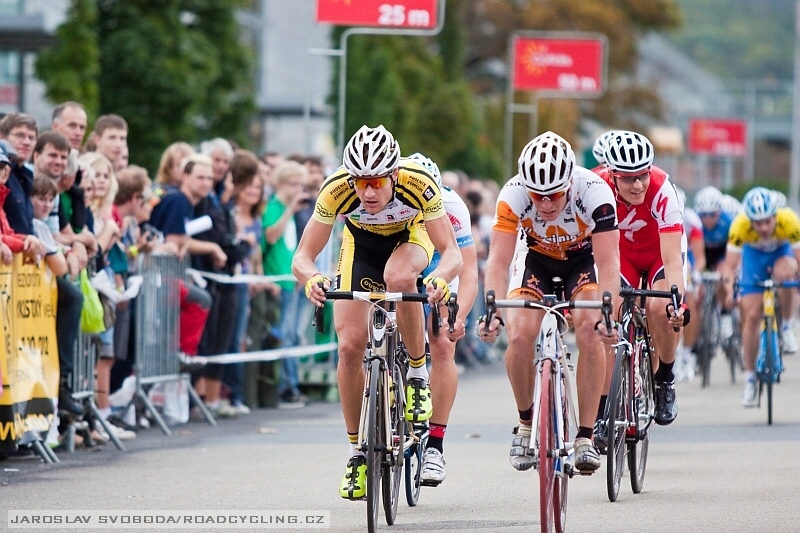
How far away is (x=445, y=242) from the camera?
9227 millimetres

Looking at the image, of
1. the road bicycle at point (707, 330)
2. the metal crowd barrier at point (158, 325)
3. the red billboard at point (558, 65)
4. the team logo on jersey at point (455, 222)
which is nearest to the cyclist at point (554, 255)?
the team logo on jersey at point (455, 222)

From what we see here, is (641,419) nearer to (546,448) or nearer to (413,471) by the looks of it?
(413,471)

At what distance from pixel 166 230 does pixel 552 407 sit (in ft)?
22.1

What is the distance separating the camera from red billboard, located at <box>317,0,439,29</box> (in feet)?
61.2

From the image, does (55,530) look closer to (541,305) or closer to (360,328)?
(360,328)

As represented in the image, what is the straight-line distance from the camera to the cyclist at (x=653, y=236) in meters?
10.5

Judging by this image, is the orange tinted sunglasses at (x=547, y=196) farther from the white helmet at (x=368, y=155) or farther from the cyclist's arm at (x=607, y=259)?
the white helmet at (x=368, y=155)

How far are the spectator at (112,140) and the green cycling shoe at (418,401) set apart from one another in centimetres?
532

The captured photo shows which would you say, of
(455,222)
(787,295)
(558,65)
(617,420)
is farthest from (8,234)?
(558,65)

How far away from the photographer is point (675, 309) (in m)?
10.3

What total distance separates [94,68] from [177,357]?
439 inches

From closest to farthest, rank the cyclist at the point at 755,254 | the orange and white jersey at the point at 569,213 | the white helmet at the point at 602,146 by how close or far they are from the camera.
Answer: the orange and white jersey at the point at 569,213 < the white helmet at the point at 602,146 < the cyclist at the point at 755,254

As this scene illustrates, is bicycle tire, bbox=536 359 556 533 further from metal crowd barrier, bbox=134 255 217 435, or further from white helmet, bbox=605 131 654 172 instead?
metal crowd barrier, bbox=134 255 217 435

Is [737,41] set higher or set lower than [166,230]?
higher
